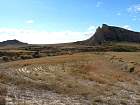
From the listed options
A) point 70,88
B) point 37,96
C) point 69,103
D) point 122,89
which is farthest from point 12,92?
point 122,89

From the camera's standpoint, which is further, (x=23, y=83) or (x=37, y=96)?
(x=23, y=83)

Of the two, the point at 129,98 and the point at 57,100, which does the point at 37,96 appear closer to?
the point at 57,100

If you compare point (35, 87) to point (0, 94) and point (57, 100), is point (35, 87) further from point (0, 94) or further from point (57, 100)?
point (0, 94)

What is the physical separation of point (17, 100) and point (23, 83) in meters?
8.34

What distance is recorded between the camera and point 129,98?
29.0 m

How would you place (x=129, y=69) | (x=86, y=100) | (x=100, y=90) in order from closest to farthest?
(x=86, y=100) < (x=100, y=90) < (x=129, y=69)

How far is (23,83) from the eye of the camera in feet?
97.7

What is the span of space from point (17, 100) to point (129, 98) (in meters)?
11.2

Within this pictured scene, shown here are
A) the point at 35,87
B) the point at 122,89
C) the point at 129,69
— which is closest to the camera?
the point at 35,87

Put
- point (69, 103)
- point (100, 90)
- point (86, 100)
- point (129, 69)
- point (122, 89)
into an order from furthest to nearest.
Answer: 1. point (129, 69)
2. point (122, 89)
3. point (100, 90)
4. point (86, 100)
5. point (69, 103)

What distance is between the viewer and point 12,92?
78.8 ft

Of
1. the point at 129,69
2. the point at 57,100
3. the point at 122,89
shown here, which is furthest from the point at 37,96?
the point at 129,69

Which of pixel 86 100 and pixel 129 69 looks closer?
pixel 86 100

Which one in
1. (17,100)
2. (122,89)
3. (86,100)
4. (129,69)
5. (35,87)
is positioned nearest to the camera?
(17,100)
